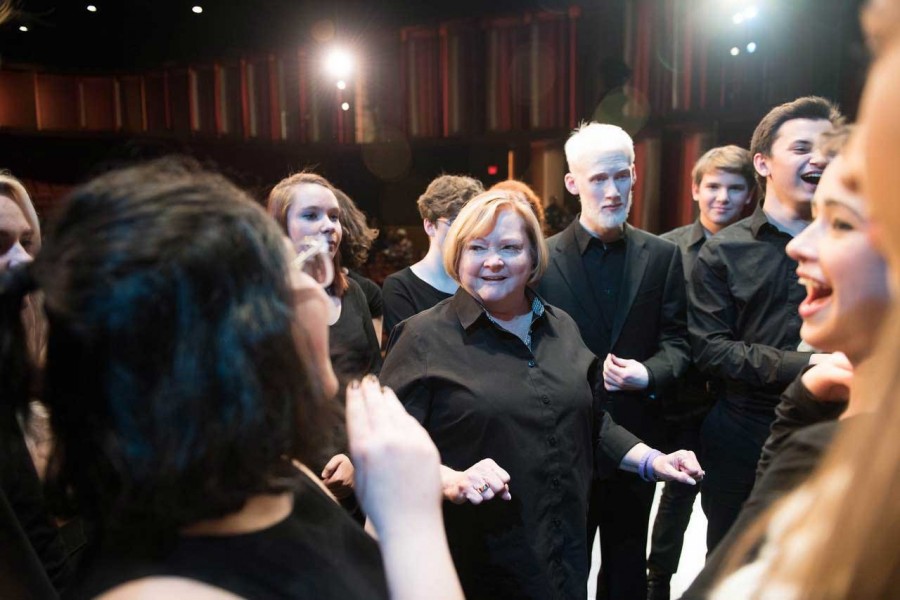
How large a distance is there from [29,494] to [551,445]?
45.6 inches

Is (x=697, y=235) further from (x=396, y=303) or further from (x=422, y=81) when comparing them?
(x=422, y=81)

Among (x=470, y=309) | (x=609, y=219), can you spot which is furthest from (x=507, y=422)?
(x=609, y=219)

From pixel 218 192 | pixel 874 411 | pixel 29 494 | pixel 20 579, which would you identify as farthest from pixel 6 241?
pixel 874 411

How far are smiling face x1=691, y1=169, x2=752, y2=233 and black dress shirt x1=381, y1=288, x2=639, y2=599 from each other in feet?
6.10

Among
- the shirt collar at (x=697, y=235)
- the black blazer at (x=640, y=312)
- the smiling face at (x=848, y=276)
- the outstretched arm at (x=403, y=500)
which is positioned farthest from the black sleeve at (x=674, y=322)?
the outstretched arm at (x=403, y=500)

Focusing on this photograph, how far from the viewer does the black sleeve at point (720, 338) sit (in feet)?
6.35

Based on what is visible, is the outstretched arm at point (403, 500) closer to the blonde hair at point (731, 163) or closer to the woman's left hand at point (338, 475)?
the woman's left hand at point (338, 475)

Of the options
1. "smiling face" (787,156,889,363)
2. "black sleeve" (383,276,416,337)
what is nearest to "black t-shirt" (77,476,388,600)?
"smiling face" (787,156,889,363)

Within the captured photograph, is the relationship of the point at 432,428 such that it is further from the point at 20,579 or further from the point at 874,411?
the point at 874,411

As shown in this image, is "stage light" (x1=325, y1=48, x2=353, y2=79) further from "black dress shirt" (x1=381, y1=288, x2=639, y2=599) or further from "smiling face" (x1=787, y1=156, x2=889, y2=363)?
"smiling face" (x1=787, y1=156, x2=889, y2=363)

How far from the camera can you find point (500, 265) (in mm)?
1760

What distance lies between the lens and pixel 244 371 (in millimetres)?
666

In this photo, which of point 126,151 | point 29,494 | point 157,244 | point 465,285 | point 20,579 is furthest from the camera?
point 126,151

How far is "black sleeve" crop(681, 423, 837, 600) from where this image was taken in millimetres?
697
